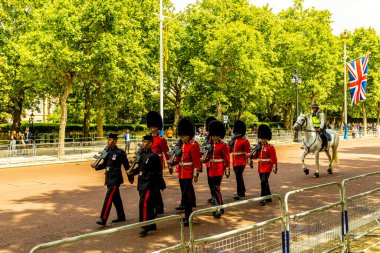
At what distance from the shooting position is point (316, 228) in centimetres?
674

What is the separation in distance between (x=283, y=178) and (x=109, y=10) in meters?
15.3

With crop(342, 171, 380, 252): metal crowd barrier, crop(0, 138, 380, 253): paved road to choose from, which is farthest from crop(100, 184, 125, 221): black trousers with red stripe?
crop(342, 171, 380, 252): metal crowd barrier

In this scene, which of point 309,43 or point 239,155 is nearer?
point 239,155

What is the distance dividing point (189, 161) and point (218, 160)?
3.60 ft

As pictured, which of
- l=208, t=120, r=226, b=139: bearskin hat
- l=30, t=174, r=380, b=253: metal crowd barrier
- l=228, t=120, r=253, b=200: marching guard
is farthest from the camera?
l=228, t=120, r=253, b=200: marching guard

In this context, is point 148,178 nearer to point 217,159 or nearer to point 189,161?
point 189,161

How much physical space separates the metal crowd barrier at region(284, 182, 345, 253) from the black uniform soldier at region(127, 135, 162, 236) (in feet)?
9.84

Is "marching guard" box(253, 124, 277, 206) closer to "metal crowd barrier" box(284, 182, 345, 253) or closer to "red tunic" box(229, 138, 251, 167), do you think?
"red tunic" box(229, 138, 251, 167)

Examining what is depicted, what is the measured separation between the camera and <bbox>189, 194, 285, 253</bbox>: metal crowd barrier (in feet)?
15.9

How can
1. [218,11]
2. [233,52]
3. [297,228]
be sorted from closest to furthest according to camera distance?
[297,228], [233,52], [218,11]

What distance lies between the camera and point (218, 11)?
133 feet

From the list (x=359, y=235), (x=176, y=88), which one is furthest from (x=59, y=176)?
(x=176, y=88)

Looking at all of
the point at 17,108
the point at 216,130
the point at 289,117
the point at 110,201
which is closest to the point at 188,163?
the point at 216,130

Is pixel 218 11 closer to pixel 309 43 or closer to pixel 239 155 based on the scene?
pixel 309 43
